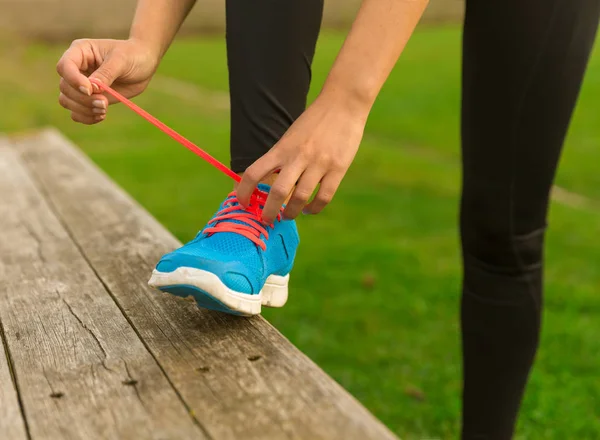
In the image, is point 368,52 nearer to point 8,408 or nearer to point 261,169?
point 261,169

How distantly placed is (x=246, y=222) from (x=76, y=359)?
1.01 feet

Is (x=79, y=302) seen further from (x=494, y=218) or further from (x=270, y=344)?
(x=494, y=218)

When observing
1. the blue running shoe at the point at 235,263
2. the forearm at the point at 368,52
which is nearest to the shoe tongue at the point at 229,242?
the blue running shoe at the point at 235,263

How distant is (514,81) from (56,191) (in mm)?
1428

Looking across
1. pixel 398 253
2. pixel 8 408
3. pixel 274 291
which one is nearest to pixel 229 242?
pixel 274 291

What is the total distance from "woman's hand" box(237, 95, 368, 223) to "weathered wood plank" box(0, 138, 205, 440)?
28 cm

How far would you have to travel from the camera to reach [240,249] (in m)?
1.09

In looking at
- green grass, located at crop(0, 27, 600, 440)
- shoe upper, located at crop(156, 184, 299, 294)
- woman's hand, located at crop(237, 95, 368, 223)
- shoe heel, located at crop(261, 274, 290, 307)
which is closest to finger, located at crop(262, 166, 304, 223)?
woman's hand, located at crop(237, 95, 368, 223)

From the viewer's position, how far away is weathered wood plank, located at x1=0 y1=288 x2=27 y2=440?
0.84m

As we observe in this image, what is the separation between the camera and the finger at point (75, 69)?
1111 millimetres

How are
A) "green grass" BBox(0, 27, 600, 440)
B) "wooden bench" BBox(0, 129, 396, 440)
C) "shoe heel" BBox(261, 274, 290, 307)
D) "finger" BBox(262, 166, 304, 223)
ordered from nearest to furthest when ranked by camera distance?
"wooden bench" BBox(0, 129, 396, 440) → "finger" BBox(262, 166, 304, 223) → "shoe heel" BBox(261, 274, 290, 307) → "green grass" BBox(0, 27, 600, 440)

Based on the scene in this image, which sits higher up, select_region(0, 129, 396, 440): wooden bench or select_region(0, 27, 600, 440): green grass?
select_region(0, 129, 396, 440): wooden bench

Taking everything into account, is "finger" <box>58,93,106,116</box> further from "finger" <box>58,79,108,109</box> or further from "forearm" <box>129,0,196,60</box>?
"forearm" <box>129,0,196,60</box>

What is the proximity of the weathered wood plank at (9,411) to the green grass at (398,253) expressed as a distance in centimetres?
133
